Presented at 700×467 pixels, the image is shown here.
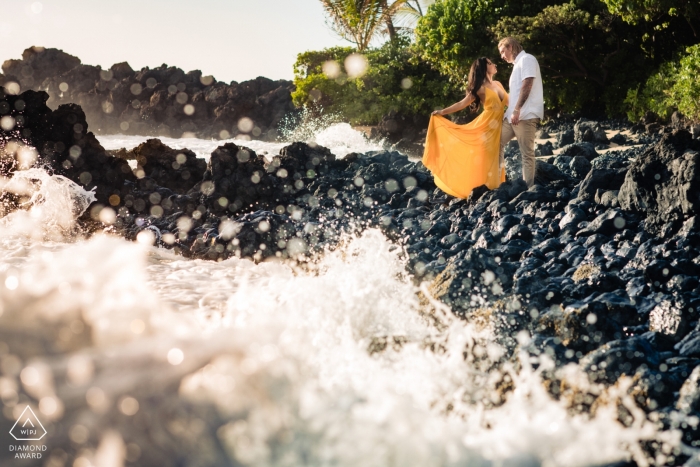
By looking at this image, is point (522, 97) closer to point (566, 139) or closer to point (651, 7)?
point (566, 139)

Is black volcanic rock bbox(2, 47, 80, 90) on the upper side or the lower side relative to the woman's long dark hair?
upper

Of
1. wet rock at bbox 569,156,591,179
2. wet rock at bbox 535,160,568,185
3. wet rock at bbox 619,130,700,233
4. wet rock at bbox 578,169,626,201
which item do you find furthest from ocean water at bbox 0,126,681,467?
wet rock at bbox 569,156,591,179

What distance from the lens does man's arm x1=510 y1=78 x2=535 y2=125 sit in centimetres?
702

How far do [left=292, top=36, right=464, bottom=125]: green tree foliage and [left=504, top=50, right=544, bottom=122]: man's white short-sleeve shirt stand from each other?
45.7 ft

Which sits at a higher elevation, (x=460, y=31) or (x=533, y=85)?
(x=460, y=31)

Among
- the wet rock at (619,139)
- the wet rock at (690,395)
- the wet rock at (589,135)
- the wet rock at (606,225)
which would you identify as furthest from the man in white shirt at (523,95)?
the wet rock at (619,139)

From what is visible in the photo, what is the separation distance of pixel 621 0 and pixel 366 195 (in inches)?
297

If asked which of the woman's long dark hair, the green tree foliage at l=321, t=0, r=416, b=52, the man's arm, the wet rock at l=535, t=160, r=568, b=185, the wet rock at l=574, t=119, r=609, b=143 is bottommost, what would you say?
the wet rock at l=535, t=160, r=568, b=185

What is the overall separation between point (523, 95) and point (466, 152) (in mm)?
1106

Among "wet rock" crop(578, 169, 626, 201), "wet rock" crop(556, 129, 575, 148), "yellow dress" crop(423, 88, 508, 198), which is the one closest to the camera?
"wet rock" crop(578, 169, 626, 201)

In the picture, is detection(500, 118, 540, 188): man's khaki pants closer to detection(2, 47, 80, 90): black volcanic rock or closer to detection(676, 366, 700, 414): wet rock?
detection(676, 366, 700, 414): wet rock

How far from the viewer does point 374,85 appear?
24094mm

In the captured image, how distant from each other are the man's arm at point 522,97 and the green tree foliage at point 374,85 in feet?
46.0

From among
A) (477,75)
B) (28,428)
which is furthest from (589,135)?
(28,428)
